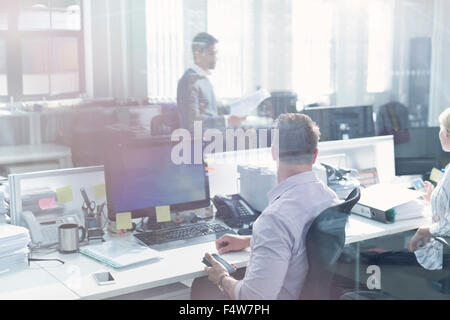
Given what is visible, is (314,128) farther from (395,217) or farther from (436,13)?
(436,13)

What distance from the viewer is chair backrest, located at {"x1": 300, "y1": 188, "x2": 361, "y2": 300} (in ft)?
5.41

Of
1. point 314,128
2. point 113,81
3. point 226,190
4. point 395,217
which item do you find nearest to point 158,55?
point 113,81

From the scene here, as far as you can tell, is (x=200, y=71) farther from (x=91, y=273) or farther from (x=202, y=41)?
(x=91, y=273)

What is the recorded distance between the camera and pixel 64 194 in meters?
2.22

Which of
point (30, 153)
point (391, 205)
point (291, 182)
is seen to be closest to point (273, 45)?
point (30, 153)

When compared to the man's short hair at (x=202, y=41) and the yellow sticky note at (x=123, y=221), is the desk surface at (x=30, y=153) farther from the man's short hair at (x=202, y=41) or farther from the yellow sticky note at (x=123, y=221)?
the yellow sticky note at (x=123, y=221)

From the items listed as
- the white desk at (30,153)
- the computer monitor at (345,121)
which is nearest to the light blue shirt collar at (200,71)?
the white desk at (30,153)

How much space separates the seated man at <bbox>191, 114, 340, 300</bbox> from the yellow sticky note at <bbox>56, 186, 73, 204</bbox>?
0.70 meters

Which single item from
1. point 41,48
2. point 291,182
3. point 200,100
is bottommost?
point 291,182

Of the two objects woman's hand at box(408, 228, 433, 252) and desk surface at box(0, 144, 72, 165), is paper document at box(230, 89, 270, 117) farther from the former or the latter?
woman's hand at box(408, 228, 433, 252)

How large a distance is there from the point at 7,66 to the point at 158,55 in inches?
52.9

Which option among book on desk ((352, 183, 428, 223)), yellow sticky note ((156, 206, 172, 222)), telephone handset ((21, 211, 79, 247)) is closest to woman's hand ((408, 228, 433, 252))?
book on desk ((352, 183, 428, 223))

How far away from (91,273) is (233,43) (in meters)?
4.37

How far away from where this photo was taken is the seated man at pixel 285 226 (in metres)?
1.60
